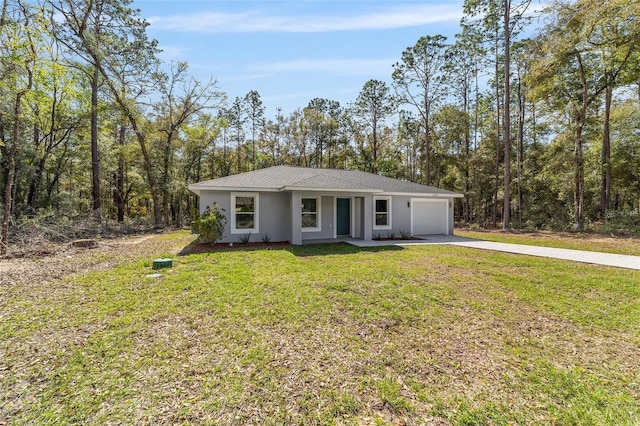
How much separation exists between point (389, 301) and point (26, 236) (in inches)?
469

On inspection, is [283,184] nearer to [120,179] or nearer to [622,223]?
[622,223]

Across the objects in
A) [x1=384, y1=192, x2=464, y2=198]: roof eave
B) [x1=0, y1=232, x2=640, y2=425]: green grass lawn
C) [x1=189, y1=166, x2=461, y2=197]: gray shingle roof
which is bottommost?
Answer: [x1=0, y1=232, x2=640, y2=425]: green grass lawn

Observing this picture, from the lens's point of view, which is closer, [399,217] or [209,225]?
[209,225]

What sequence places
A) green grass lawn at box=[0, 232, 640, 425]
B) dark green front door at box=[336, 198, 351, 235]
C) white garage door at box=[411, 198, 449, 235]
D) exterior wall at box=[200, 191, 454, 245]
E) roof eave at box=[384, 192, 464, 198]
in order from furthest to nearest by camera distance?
white garage door at box=[411, 198, 449, 235] < roof eave at box=[384, 192, 464, 198] < dark green front door at box=[336, 198, 351, 235] < exterior wall at box=[200, 191, 454, 245] < green grass lawn at box=[0, 232, 640, 425]

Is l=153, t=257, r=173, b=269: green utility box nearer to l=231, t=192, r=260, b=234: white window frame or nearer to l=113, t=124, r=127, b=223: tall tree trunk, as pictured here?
l=231, t=192, r=260, b=234: white window frame

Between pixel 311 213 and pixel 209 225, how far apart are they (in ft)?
13.3

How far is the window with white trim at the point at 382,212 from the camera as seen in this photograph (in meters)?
12.8

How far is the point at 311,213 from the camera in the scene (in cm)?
1148

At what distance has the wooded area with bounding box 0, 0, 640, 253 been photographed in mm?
12242

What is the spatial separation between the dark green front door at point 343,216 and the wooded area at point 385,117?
10110mm

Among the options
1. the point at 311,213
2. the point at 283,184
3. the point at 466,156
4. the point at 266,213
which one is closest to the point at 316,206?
the point at 311,213

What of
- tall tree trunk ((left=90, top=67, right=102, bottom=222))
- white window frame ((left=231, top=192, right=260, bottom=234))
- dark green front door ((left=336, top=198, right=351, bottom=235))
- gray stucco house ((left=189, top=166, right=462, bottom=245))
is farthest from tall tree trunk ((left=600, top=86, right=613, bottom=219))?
tall tree trunk ((left=90, top=67, right=102, bottom=222))

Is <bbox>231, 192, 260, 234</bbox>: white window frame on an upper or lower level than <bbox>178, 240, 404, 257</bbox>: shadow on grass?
upper

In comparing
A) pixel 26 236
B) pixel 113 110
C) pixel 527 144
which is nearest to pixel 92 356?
pixel 26 236
